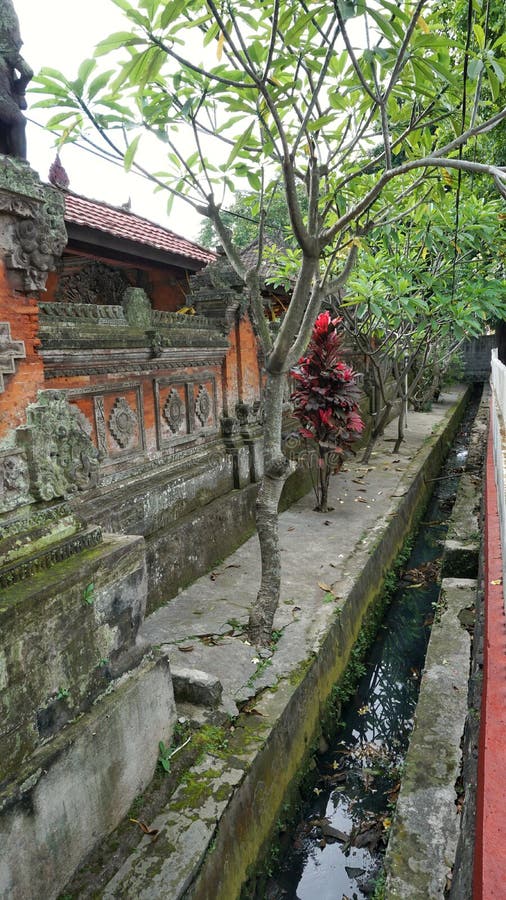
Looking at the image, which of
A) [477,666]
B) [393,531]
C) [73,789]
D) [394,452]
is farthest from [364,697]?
[394,452]

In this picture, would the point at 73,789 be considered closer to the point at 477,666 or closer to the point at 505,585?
the point at 505,585

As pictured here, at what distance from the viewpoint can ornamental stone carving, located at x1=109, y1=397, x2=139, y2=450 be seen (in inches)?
184

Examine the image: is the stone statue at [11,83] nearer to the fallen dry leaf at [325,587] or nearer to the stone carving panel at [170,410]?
the stone carving panel at [170,410]

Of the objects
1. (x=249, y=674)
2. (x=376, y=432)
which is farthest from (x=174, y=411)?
(x=376, y=432)

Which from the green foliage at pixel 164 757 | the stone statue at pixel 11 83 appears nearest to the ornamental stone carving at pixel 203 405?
the green foliage at pixel 164 757

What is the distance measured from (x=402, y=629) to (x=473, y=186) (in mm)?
5945

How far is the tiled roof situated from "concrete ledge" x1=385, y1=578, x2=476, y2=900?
17.7ft

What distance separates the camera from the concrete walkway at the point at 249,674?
2.59m

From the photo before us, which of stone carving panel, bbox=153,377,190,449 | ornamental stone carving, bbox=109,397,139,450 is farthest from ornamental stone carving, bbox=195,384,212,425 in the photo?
ornamental stone carving, bbox=109,397,139,450

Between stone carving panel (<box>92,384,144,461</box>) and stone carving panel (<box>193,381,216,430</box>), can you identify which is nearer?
stone carving panel (<box>92,384,144,461</box>)

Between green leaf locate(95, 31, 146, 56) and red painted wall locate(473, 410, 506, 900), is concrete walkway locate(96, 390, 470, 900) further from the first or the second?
green leaf locate(95, 31, 146, 56)

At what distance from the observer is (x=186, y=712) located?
3.39m

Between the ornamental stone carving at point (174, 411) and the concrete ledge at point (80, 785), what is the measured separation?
282cm

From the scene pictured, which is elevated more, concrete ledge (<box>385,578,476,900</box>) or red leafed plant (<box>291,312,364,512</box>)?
red leafed plant (<box>291,312,364,512</box>)
